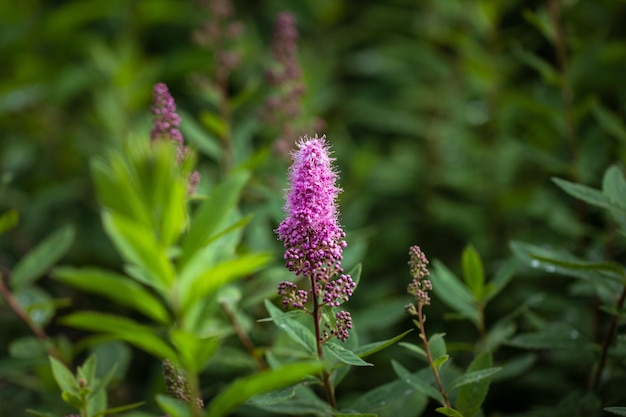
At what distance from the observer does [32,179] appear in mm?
2508

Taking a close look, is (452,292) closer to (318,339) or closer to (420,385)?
(420,385)

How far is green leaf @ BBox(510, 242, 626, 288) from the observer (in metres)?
1.16

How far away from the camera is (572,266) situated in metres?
1.14

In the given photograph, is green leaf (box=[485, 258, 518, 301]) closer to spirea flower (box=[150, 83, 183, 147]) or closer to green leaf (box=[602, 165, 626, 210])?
green leaf (box=[602, 165, 626, 210])

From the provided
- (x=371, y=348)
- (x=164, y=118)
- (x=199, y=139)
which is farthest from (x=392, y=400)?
(x=199, y=139)

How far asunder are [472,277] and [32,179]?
1.84 metres

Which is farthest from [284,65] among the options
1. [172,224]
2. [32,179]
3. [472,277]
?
[32,179]

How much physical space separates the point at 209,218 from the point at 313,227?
0.54 feet

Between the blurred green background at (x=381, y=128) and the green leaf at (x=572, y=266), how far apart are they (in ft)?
0.98

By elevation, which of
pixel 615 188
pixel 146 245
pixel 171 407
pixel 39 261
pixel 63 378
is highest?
pixel 39 261

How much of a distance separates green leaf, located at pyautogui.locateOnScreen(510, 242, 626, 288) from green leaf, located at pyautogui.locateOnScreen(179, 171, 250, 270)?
549 mm

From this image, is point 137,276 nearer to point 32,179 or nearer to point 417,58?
point 32,179

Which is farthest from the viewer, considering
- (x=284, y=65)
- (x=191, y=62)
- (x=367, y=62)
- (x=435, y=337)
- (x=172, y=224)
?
(x=367, y=62)

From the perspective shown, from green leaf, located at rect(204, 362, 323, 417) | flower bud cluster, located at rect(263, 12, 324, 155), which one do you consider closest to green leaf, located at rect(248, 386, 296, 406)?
green leaf, located at rect(204, 362, 323, 417)
